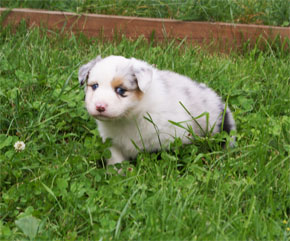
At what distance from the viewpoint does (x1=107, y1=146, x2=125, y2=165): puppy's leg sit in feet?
12.2

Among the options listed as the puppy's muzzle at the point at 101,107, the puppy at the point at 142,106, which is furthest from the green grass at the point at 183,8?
the puppy's muzzle at the point at 101,107

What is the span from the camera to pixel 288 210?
3.05 meters

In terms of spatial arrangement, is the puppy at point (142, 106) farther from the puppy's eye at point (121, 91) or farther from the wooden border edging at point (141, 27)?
the wooden border edging at point (141, 27)

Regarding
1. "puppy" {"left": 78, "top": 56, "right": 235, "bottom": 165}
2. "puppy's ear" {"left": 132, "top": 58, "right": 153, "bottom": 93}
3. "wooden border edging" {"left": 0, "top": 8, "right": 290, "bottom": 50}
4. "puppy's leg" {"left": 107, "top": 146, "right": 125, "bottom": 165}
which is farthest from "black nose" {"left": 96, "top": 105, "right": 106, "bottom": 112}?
"wooden border edging" {"left": 0, "top": 8, "right": 290, "bottom": 50}

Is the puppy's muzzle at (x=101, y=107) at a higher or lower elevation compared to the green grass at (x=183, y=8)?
lower

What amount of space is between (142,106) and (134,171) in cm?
48

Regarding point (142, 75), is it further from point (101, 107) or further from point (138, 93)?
point (101, 107)

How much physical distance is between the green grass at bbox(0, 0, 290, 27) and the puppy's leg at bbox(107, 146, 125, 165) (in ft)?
8.84

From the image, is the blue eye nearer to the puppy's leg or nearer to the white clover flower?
the puppy's leg

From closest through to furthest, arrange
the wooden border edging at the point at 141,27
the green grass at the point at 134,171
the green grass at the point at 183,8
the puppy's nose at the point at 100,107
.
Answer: the green grass at the point at 134,171, the puppy's nose at the point at 100,107, the wooden border edging at the point at 141,27, the green grass at the point at 183,8

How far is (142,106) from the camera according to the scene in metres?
3.54

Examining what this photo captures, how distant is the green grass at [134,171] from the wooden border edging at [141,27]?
0.99m

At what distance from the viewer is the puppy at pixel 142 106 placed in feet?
10.9

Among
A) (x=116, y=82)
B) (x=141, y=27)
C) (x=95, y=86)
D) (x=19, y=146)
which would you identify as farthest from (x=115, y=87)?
(x=141, y=27)
